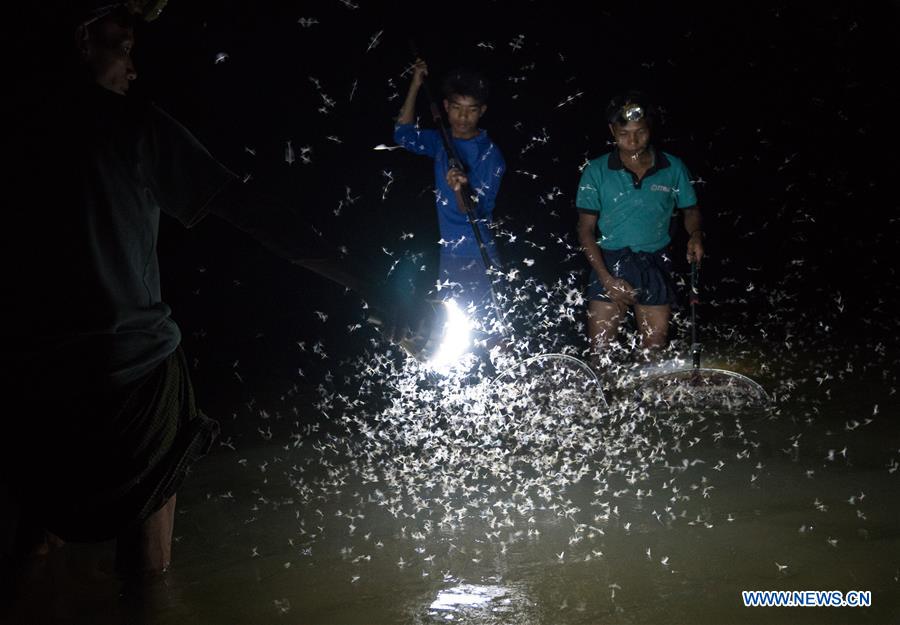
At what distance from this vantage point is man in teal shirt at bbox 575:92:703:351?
20.8 feet

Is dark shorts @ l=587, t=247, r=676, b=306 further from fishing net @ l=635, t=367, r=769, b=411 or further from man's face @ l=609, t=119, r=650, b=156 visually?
man's face @ l=609, t=119, r=650, b=156

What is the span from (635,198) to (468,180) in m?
1.22

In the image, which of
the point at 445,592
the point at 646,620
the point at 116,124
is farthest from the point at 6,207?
the point at 646,620

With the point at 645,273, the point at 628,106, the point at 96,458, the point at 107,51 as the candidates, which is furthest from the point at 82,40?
the point at 645,273

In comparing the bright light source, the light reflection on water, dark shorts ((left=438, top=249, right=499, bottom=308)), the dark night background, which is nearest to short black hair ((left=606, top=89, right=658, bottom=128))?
dark shorts ((left=438, top=249, right=499, bottom=308))

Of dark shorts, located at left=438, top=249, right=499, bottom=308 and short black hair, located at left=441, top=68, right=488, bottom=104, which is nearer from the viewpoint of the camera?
short black hair, located at left=441, top=68, right=488, bottom=104

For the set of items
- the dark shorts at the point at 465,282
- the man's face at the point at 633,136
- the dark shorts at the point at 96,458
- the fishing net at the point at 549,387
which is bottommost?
the dark shorts at the point at 96,458

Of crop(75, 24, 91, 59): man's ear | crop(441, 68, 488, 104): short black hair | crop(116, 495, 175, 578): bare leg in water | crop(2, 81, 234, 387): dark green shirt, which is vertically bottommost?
crop(116, 495, 175, 578): bare leg in water

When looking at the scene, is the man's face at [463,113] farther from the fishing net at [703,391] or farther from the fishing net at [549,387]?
the fishing net at [703,391]

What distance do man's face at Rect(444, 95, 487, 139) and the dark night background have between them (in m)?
2.22

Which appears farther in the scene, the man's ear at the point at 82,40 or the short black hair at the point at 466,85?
the short black hair at the point at 466,85

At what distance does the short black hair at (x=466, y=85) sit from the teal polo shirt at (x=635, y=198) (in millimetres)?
976

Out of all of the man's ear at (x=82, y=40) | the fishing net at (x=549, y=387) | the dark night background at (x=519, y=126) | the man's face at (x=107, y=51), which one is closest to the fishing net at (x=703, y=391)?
Answer: the fishing net at (x=549, y=387)

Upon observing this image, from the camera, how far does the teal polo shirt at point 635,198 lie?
6.37 metres
